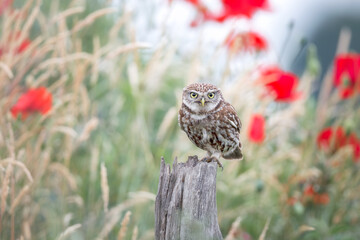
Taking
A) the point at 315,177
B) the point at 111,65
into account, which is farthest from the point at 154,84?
the point at 315,177

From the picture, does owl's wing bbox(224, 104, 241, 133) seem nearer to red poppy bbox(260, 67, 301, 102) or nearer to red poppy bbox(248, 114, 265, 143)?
red poppy bbox(248, 114, 265, 143)

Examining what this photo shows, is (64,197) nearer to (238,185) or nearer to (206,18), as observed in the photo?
(238,185)

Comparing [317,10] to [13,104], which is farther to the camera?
[317,10]

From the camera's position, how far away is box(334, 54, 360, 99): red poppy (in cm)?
398

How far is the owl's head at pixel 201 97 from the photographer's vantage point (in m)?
2.77

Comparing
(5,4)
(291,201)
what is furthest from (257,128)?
(5,4)

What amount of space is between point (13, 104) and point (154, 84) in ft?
3.74

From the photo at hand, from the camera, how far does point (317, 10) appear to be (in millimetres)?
18375

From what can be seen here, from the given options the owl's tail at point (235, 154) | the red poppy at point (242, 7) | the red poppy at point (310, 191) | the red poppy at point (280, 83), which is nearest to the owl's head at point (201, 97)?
the owl's tail at point (235, 154)

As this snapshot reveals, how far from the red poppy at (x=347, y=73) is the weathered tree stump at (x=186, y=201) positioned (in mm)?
2058

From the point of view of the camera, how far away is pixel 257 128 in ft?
11.9

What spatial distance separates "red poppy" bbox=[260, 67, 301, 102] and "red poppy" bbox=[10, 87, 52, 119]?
5.05 ft

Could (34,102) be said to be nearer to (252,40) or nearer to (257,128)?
(257,128)

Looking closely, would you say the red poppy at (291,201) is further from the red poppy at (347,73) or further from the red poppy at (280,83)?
the red poppy at (347,73)
